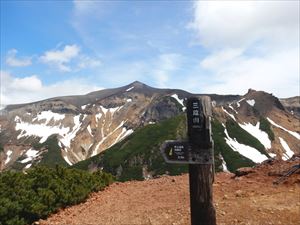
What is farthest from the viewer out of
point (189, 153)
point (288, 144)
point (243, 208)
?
point (288, 144)

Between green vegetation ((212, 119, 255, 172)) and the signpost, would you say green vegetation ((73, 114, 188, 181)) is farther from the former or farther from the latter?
the signpost

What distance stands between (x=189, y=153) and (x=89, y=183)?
486 inches

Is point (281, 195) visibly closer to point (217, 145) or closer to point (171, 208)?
point (171, 208)

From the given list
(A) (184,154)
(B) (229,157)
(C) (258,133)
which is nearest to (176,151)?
(A) (184,154)

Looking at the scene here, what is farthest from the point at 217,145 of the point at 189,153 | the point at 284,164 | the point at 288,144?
the point at 189,153

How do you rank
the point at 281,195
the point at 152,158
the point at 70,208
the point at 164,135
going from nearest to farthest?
1. the point at 281,195
2. the point at 70,208
3. the point at 152,158
4. the point at 164,135

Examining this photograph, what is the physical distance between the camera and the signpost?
6578 millimetres

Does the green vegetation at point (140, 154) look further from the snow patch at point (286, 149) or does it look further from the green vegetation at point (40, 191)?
the green vegetation at point (40, 191)

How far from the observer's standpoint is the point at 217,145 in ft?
487

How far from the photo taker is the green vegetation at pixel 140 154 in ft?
471

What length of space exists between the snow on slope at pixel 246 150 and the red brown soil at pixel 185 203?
133624mm

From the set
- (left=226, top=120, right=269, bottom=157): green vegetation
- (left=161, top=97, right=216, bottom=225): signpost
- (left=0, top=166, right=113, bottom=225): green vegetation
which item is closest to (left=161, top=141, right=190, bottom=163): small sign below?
(left=161, top=97, right=216, bottom=225): signpost

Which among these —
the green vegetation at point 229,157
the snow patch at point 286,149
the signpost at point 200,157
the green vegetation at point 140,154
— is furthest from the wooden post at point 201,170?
the snow patch at point 286,149

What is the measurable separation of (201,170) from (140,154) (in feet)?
481
